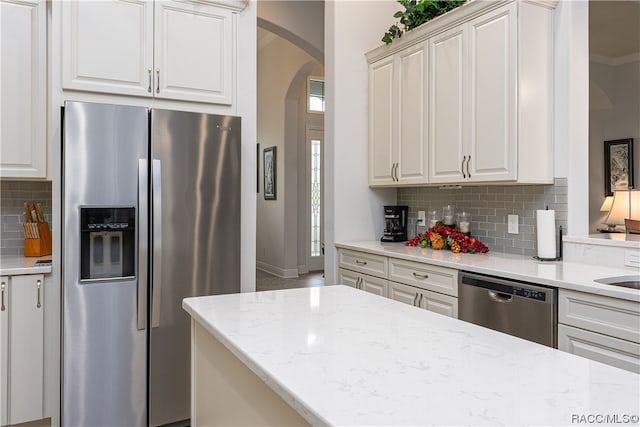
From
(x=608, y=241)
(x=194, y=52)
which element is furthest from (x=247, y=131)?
(x=608, y=241)

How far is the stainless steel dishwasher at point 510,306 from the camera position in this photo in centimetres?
211

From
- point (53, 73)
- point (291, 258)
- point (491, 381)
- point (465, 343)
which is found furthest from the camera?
point (291, 258)

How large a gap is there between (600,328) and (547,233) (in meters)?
0.87

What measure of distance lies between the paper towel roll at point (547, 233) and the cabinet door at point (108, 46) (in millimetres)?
2425

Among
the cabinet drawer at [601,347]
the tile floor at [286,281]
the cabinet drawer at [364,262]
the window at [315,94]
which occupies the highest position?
the window at [315,94]

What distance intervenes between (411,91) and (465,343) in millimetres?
2652

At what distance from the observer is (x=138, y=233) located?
2453 millimetres

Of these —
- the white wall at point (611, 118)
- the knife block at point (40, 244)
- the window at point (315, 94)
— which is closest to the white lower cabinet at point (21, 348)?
the knife block at point (40, 244)

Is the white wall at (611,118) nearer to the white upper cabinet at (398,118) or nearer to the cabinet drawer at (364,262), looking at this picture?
the white upper cabinet at (398,118)

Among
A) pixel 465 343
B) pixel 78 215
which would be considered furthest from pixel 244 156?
pixel 465 343

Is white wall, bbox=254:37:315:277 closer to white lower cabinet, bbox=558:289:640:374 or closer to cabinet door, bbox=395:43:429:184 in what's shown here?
cabinet door, bbox=395:43:429:184

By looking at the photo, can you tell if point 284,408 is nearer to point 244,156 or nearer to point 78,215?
point 78,215

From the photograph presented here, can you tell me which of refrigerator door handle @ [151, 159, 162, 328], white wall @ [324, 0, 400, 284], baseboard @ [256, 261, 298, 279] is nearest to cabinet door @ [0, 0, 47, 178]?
refrigerator door handle @ [151, 159, 162, 328]

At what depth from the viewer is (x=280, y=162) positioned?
7.20 meters
